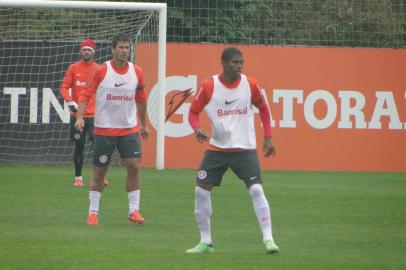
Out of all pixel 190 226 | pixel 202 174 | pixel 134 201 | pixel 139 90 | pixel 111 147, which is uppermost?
pixel 139 90

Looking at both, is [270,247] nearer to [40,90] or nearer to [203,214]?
[203,214]

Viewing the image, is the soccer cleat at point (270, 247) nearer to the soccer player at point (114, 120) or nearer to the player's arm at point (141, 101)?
the soccer player at point (114, 120)

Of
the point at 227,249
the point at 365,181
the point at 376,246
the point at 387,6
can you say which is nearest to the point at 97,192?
the point at 227,249

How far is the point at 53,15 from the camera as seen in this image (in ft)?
81.5

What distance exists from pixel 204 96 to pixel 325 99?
43.9 feet

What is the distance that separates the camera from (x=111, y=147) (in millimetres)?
13398

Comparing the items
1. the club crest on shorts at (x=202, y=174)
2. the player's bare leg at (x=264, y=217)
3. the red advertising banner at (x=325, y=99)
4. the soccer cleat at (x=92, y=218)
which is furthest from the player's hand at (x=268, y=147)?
the red advertising banner at (x=325, y=99)

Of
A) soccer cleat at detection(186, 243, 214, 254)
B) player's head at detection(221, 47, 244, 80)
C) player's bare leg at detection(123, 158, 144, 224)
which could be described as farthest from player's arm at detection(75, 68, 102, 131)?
soccer cleat at detection(186, 243, 214, 254)

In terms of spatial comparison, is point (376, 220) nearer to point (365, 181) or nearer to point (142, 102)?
point (142, 102)

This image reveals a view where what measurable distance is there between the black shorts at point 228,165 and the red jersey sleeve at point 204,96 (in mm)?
477

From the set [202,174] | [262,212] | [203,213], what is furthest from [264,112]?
[203,213]

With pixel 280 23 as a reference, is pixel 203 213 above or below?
below

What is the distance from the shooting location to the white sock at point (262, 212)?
10.9 meters

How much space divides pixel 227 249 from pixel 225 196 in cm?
625
